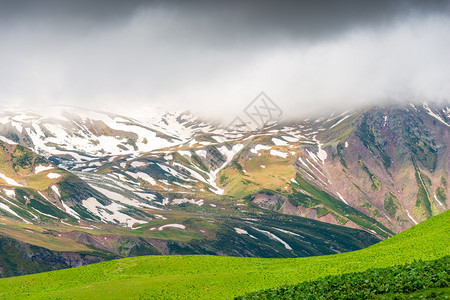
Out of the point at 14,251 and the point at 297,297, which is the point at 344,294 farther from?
the point at 14,251

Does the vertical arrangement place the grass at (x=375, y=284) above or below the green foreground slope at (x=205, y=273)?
above

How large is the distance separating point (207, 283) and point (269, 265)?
14.9 m

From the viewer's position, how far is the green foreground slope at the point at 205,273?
51.9m

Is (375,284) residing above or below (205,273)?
above

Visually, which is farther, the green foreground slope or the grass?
the green foreground slope

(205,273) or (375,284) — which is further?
(205,273)

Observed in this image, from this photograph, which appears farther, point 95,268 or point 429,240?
point 95,268

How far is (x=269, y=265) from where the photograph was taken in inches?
2618

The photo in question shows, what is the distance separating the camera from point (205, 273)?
59.9 m

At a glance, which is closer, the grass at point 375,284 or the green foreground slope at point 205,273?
the grass at point 375,284

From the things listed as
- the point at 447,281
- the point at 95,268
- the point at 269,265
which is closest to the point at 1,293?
the point at 95,268

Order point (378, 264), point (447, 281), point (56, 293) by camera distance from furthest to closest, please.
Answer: point (56, 293)
point (378, 264)
point (447, 281)

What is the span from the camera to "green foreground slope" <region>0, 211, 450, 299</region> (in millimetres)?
51938

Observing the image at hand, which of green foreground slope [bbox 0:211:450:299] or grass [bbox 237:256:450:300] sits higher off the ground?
grass [bbox 237:256:450:300]
